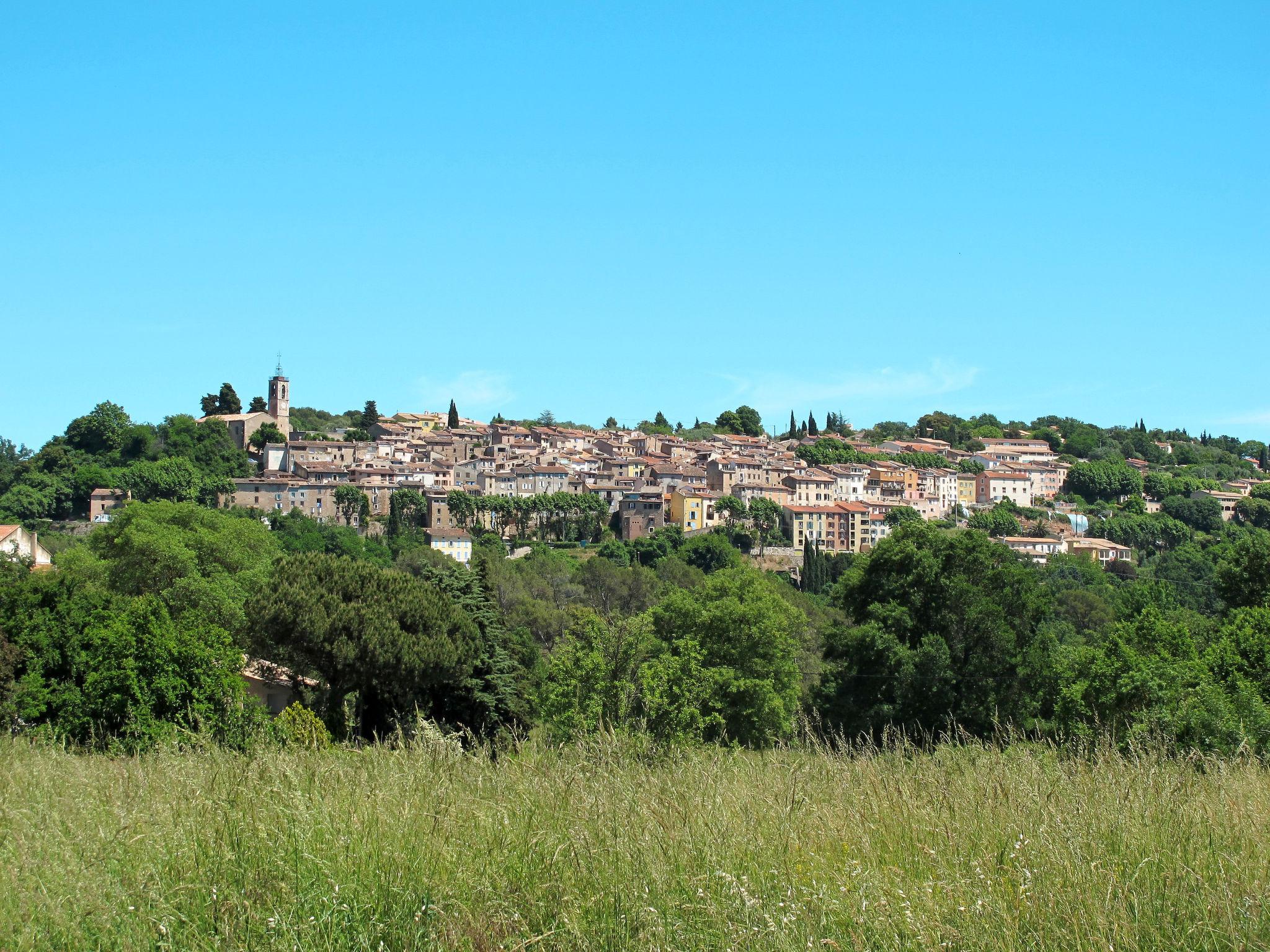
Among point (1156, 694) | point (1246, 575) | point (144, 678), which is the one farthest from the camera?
point (1246, 575)

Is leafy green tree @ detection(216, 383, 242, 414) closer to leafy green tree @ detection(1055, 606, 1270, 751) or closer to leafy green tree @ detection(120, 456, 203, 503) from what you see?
leafy green tree @ detection(120, 456, 203, 503)

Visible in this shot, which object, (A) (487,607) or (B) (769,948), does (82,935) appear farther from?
(A) (487,607)

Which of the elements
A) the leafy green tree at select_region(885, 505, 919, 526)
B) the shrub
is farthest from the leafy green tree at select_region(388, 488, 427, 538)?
the shrub

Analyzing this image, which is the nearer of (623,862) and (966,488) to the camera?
(623,862)

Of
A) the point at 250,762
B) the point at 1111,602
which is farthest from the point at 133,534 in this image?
the point at 1111,602

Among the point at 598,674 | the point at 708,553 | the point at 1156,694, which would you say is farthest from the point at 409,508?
the point at 1156,694

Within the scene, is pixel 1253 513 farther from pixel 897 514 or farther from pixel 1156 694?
pixel 1156 694

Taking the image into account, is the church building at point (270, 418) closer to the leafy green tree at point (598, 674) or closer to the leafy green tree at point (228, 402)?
the leafy green tree at point (228, 402)

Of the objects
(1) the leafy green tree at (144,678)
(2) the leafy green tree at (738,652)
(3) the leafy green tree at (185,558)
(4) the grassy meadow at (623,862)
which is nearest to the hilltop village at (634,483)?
(3) the leafy green tree at (185,558)
